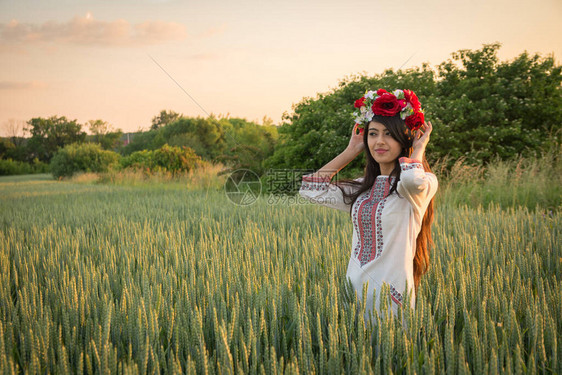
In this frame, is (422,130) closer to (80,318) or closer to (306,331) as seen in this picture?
(306,331)

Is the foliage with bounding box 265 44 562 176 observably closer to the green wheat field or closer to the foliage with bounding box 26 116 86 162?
the green wheat field

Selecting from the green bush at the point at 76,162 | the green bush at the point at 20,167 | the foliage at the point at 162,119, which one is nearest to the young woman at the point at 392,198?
the green bush at the point at 76,162

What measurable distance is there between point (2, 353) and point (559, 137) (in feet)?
50.7

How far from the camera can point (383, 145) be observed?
184cm

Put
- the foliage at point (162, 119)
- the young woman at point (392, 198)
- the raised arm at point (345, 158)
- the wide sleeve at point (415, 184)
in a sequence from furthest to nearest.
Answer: the foliage at point (162, 119), the raised arm at point (345, 158), the young woman at point (392, 198), the wide sleeve at point (415, 184)

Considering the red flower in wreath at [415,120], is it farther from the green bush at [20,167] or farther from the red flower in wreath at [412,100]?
the green bush at [20,167]

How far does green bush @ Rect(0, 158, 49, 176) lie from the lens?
3331 cm

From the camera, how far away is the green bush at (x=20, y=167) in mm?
33312

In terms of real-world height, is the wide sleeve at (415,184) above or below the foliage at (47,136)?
below

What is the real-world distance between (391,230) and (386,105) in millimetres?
621

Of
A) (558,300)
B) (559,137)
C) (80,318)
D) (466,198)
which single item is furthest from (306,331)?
(559,137)

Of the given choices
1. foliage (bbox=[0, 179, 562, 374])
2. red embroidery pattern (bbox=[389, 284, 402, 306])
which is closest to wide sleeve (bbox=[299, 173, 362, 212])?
foliage (bbox=[0, 179, 562, 374])

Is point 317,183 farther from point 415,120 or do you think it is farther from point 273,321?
point 273,321

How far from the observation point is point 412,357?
1.42 metres
